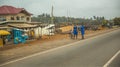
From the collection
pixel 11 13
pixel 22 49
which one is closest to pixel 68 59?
pixel 22 49

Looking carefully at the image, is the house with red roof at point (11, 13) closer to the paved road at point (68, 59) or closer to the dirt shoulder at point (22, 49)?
the dirt shoulder at point (22, 49)


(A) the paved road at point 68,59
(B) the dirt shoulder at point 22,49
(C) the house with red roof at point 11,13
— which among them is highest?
(C) the house with red roof at point 11,13

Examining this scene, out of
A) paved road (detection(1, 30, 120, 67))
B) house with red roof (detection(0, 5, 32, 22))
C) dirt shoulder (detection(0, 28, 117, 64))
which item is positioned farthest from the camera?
house with red roof (detection(0, 5, 32, 22))

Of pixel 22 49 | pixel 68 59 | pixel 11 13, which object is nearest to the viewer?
pixel 68 59

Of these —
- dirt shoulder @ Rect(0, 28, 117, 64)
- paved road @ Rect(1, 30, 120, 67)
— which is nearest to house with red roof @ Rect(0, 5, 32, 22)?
dirt shoulder @ Rect(0, 28, 117, 64)

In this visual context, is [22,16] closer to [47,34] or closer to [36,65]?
[47,34]

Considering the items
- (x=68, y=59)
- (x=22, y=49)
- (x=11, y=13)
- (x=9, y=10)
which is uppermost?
(x=9, y=10)

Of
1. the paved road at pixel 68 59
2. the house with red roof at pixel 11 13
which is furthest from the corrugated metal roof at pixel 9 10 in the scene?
the paved road at pixel 68 59

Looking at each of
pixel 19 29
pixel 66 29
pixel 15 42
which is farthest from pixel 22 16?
pixel 15 42

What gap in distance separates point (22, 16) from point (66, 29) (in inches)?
372

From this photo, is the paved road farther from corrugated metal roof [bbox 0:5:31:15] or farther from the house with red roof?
corrugated metal roof [bbox 0:5:31:15]

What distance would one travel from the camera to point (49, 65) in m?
10.2

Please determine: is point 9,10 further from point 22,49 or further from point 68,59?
point 68,59

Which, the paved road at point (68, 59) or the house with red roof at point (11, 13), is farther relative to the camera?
the house with red roof at point (11, 13)
